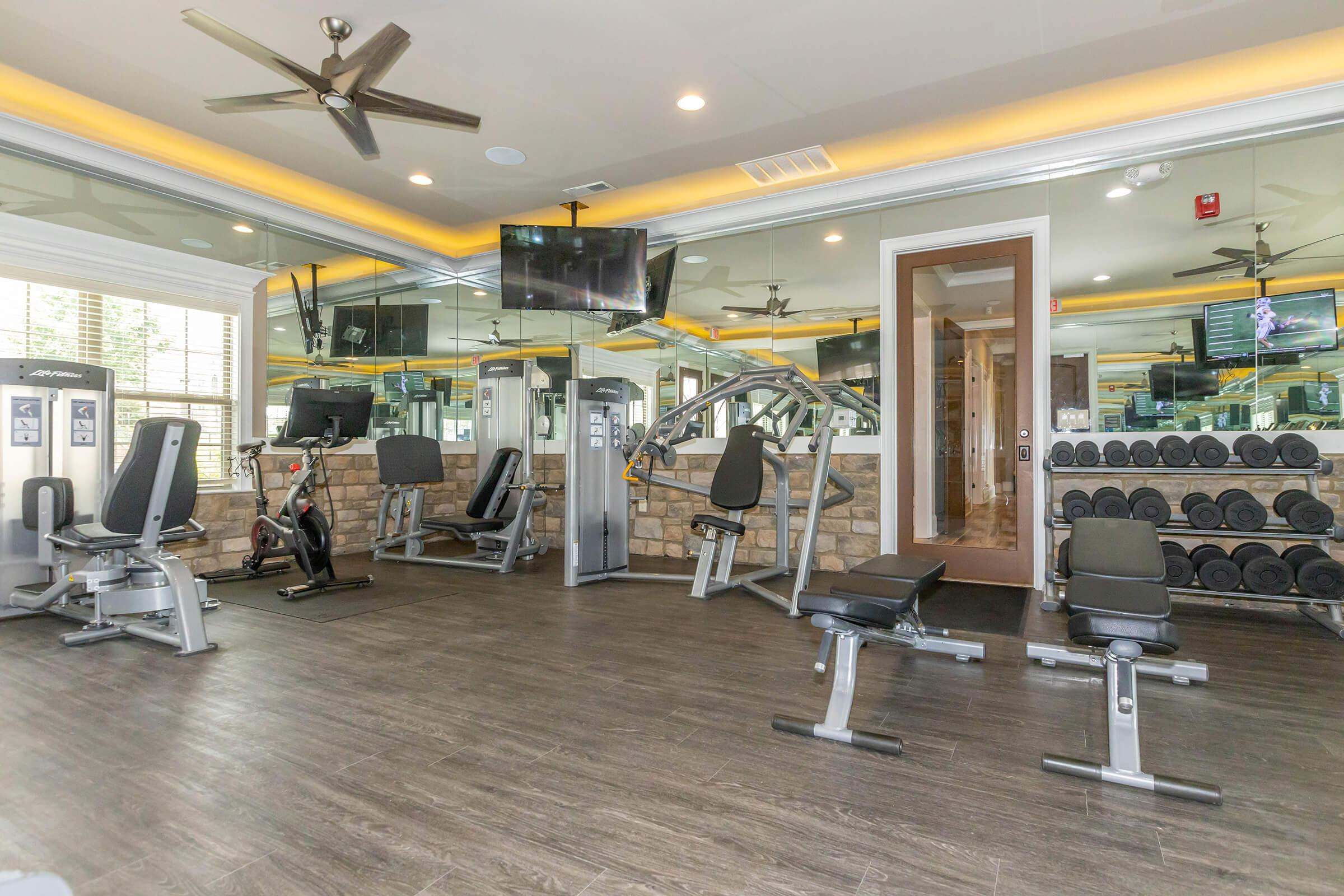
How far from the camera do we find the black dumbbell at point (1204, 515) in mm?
3873

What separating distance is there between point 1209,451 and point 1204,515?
0.36 m

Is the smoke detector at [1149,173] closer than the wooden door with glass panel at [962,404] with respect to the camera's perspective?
Yes

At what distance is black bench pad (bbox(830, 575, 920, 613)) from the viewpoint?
2385 mm

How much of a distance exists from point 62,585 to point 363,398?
2.13 m

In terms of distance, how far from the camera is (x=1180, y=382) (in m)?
4.50

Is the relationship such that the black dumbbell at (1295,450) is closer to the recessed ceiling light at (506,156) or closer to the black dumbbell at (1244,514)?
the black dumbbell at (1244,514)

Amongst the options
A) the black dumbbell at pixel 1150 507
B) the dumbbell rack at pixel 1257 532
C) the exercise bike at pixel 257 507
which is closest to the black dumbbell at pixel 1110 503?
the black dumbbell at pixel 1150 507

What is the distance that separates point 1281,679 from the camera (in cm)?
297

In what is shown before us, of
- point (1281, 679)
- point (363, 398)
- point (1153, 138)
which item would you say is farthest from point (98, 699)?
point (1153, 138)

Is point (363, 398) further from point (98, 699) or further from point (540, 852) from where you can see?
point (540, 852)

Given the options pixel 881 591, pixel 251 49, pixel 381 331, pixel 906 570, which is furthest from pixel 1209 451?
pixel 381 331

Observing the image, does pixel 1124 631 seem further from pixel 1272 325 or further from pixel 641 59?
pixel 641 59

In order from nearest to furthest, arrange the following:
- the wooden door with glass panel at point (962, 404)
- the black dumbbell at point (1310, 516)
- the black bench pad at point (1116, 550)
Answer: the black bench pad at point (1116, 550) < the black dumbbell at point (1310, 516) < the wooden door with glass panel at point (962, 404)

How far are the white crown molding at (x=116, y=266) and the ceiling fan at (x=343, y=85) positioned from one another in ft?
6.38
